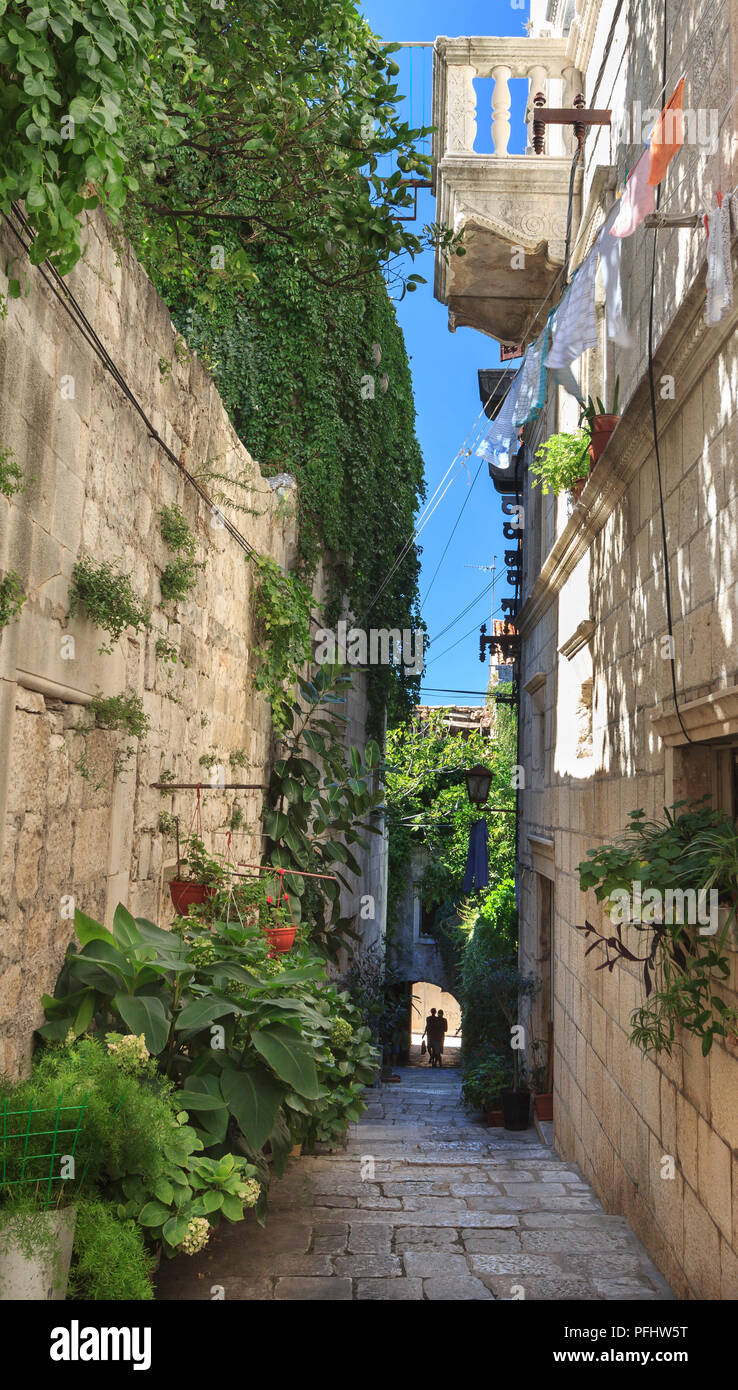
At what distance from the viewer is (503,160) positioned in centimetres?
865

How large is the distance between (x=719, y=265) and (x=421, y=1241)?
3.79 meters

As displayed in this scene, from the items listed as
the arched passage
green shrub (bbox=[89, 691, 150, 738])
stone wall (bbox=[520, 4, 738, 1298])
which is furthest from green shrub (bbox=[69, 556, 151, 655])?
the arched passage

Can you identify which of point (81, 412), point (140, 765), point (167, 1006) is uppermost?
point (81, 412)

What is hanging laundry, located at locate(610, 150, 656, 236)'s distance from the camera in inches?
160

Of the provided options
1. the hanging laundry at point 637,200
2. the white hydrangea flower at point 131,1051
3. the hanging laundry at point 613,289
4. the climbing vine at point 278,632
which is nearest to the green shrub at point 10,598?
the white hydrangea flower at point 131,1051

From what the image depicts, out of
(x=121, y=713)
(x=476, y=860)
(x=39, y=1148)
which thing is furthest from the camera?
(x=476, y=860)

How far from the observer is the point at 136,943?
135 inches

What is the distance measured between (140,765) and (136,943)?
110 centimetres

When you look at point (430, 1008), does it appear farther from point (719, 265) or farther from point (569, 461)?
point (719, 265)

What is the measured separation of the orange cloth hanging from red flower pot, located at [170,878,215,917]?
3727mm

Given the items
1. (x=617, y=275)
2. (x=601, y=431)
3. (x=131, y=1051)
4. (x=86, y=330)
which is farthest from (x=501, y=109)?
(x=131, y=1051)
